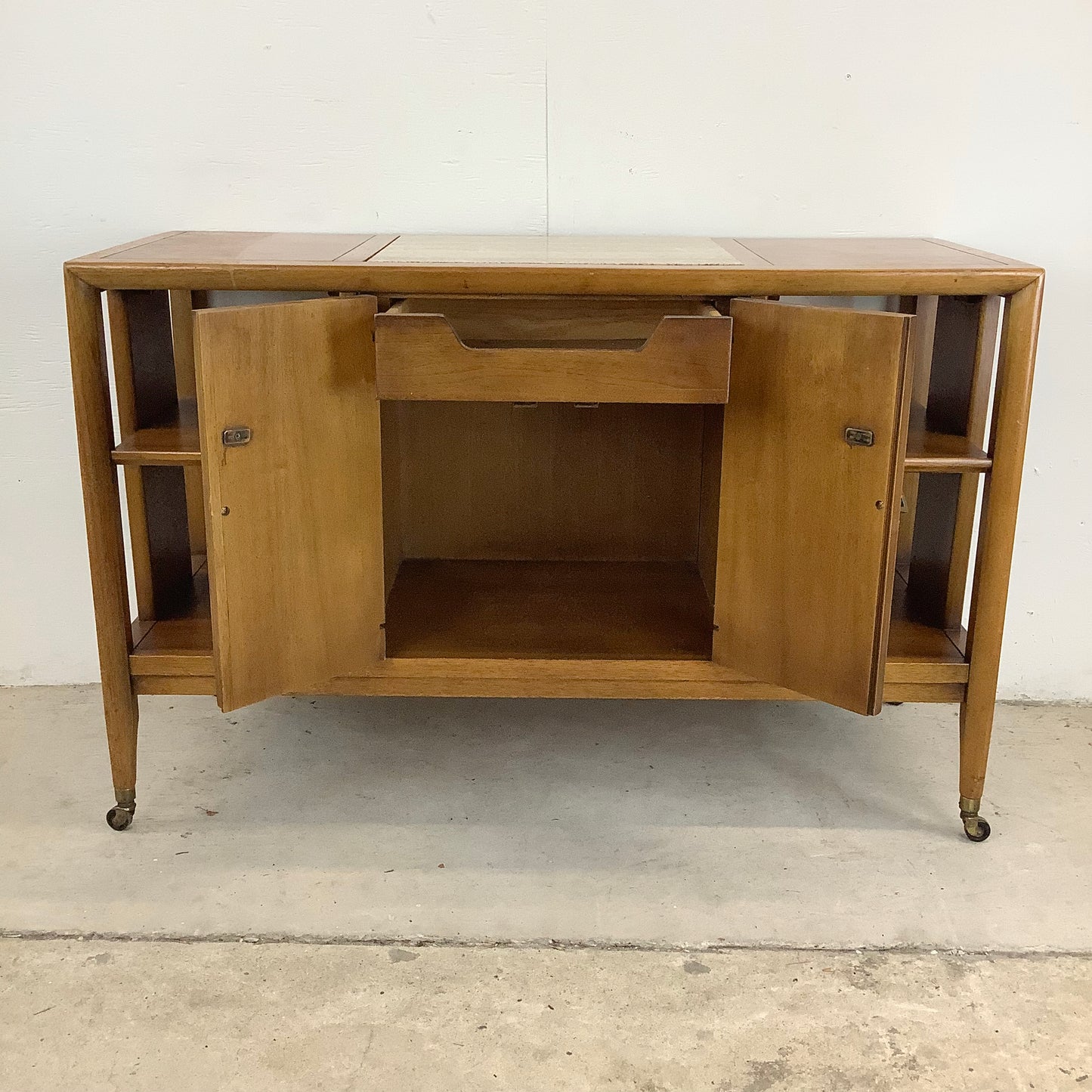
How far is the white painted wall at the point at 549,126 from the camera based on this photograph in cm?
195

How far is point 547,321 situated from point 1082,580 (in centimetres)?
122

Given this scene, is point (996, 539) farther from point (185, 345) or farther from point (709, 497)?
point (185, 345)

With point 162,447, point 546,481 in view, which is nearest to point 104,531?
point 162,447

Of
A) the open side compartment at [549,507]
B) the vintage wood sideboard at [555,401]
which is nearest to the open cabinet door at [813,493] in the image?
the vintage wood sideboard at [555,401]

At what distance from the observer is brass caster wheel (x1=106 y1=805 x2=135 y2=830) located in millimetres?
1752

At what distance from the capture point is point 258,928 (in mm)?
1515

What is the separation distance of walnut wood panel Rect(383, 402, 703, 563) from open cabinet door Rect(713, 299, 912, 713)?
0.52 meters

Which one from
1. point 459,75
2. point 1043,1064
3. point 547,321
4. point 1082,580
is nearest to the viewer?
point 1043,1064

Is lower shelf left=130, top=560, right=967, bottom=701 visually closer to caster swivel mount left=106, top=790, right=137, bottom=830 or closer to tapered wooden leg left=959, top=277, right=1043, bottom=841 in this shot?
tapered wooden leg left=959, top=277, right=1043, bottom=841

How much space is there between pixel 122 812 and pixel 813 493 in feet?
3.85

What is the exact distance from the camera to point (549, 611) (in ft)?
6.37

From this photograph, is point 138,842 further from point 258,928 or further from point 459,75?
point 459,75

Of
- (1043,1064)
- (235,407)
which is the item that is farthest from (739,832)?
(235,407)

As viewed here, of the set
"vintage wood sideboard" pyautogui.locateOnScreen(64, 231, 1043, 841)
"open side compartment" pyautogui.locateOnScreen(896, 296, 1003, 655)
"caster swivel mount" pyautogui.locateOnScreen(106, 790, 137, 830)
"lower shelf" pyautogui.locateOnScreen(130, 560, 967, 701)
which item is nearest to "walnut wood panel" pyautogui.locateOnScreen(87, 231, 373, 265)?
"vintage wood sideboard" pyautogui.locateOnScreen(64, 231, 1043, 841)
